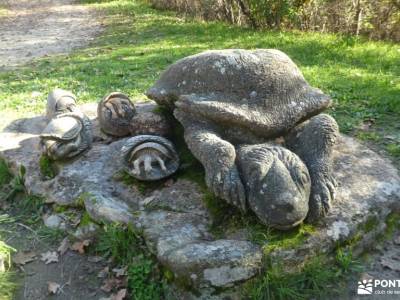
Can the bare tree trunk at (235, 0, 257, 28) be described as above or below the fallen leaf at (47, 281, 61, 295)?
above

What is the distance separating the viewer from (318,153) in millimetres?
3570

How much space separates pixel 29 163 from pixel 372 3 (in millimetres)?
8716

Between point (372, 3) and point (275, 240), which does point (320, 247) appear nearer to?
point (275, 240)

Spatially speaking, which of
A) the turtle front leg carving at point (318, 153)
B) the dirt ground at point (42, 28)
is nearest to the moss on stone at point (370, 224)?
the turtle front leg carving at point (318, 153)

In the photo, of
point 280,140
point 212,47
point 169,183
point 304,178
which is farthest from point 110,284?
point 212,47

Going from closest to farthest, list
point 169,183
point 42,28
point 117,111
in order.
→ point 169,183 → point 117,111 → point 42,28

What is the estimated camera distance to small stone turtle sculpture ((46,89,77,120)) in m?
5.03


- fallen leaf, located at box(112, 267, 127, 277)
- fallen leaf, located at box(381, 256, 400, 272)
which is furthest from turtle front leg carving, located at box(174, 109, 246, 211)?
fallen leaf, located at box(381, 256, 400, 272)

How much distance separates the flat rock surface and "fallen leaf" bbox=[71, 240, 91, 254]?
0.87ft

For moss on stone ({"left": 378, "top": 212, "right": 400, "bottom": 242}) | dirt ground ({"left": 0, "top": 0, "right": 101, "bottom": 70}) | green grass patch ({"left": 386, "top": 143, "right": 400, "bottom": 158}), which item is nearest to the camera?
moss on stone ({"left": 378, "top": 212, "right": 400, "bottom": 242})

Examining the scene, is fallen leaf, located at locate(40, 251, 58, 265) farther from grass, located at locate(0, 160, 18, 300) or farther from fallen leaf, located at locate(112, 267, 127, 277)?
fallen leaf, located at locate(112, 267, 127, 277)

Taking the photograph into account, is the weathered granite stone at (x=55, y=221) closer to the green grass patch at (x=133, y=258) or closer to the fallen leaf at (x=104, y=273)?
the green grass patch at (x=133, y=258)

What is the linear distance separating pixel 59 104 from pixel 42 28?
11520mm

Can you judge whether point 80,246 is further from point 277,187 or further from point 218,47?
point 218,47
